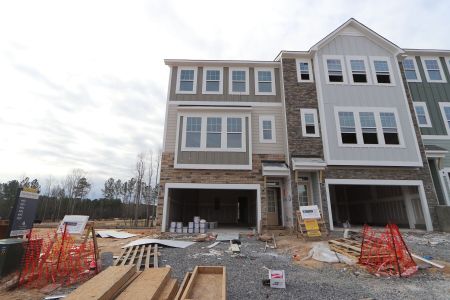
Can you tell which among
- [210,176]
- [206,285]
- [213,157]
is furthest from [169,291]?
[213,157]

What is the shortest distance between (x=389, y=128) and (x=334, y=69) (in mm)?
4546

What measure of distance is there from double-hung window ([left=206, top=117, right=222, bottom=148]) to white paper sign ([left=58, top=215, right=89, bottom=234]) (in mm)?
7322

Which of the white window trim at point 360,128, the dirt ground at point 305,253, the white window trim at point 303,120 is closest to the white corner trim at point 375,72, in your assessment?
the white window trim at point 360,128

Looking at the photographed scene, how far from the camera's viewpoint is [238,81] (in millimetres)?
14562

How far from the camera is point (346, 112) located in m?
13.0

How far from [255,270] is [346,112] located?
1060 centimetres

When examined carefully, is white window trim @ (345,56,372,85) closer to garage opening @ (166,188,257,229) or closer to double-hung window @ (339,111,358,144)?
double-hung window @ (339,111,358,144)

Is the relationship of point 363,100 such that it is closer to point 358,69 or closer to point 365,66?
point 358,69

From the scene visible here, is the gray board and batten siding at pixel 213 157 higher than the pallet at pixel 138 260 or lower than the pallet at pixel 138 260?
higher

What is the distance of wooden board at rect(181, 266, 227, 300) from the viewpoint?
3.75 metres

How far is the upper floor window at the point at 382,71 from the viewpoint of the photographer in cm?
1365

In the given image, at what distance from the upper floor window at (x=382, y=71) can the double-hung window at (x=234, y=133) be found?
8526mm

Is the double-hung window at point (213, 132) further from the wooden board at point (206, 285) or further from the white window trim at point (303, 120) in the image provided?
the wooden board at point (206, 285)

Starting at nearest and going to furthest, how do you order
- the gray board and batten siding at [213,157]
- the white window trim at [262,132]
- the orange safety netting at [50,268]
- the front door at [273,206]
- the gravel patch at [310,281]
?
1. the gravel patch at [310,281]
2. the orange safety netting at [50,268]
3. the gray board and batten siding at [213,157]
4. the front door at [273,206]
5. the white window trim at [262,132]
